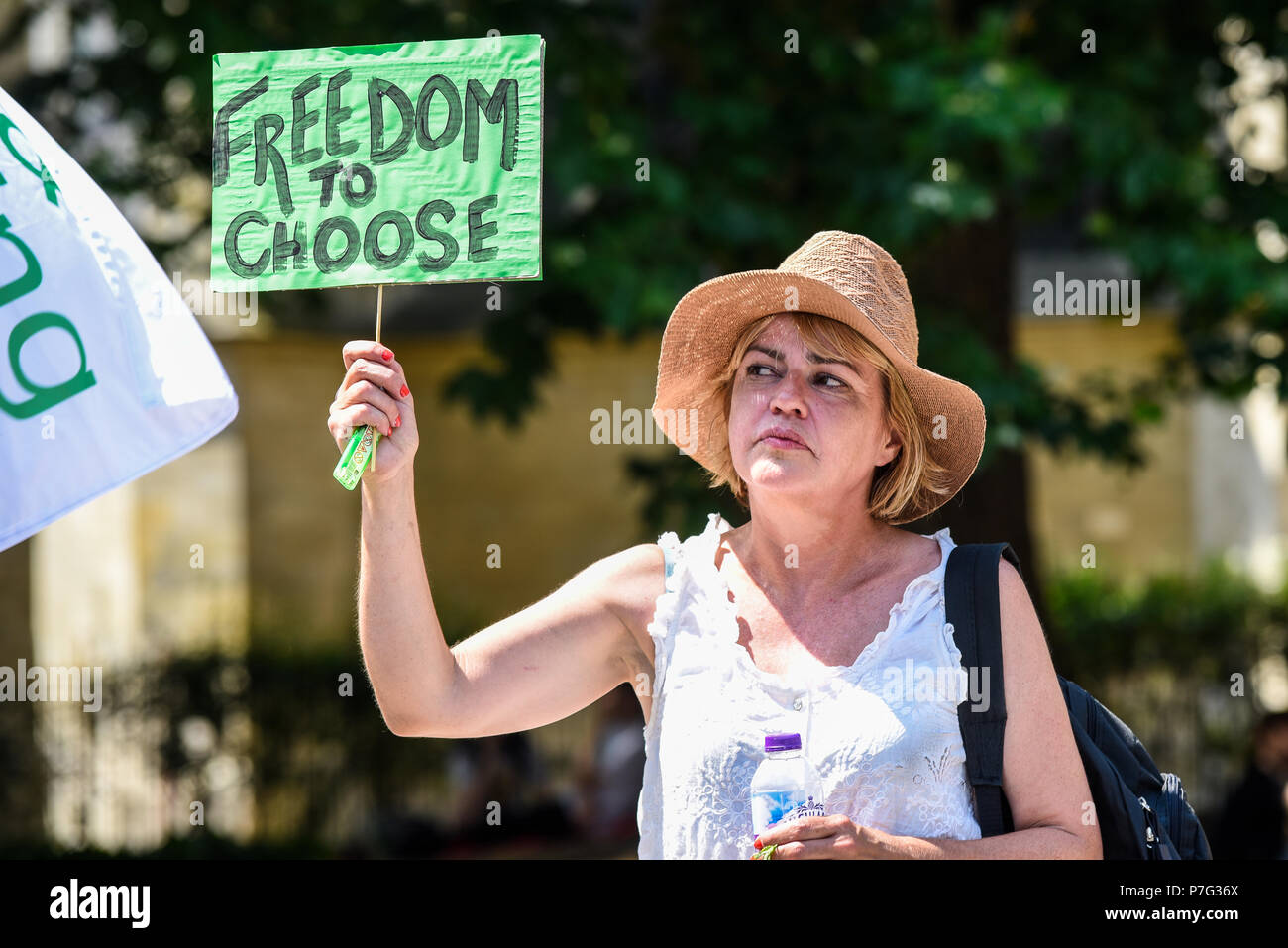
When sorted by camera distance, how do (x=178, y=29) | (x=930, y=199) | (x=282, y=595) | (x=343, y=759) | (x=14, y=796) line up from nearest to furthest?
(x=930, y=199), (x=178, y=29), (x=14, y=796), (x=343, y=759), (x=282, y=595)

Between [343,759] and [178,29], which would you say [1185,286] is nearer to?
[178,29]

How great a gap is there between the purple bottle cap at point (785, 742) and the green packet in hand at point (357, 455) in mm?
669

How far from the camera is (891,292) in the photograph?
238 cm

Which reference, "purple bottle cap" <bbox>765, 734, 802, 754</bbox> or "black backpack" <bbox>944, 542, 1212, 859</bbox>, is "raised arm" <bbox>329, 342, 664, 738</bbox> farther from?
"black backpack" <bbox>944, 542, 1212, 859</bbox>

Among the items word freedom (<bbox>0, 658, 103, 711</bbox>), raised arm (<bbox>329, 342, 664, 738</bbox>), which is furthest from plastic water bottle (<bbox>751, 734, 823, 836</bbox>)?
word freedom (<bbox>0, 658, 103, 711</bbox>)

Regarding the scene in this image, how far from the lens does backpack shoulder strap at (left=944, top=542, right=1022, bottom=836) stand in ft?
6.90

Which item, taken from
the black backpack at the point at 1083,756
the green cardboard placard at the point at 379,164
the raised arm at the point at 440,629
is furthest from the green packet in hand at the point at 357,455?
the black backpack at the point at 1083,756

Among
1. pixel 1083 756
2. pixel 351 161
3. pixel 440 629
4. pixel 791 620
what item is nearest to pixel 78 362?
pixel 351 161

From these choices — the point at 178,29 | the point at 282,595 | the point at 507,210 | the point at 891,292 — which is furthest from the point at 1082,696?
the point at 282,595

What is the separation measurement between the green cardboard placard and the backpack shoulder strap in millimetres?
772

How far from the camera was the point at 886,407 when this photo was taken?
238 centimetres

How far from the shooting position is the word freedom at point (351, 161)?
7.60ft

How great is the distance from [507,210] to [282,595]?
32.4ft
